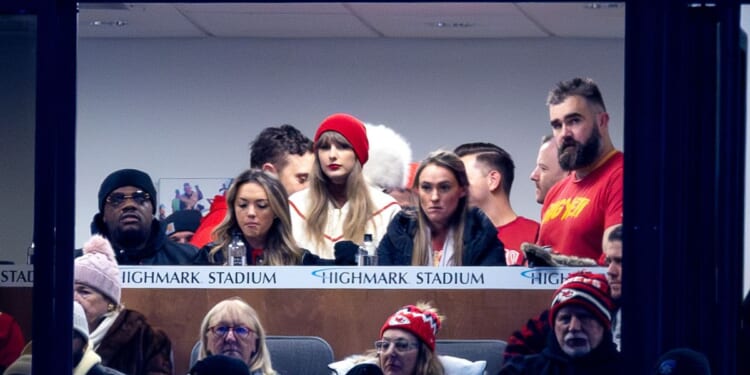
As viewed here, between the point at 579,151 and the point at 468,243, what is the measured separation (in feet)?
1.69

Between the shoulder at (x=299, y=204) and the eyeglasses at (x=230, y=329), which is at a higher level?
the shoulder at (x=299, y=204)

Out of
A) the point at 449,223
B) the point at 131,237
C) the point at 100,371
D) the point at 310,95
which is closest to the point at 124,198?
the point at 131,237

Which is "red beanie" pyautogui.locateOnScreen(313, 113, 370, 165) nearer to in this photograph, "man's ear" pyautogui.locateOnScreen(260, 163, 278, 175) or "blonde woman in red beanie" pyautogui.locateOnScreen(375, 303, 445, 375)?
"man's ear" pyautogui.locateOnScreen(260, 163, 278, 175)

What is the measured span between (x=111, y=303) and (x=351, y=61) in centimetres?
382

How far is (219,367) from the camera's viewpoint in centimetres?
357

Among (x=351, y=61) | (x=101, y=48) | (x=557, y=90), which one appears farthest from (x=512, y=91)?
(x=557, y=90)

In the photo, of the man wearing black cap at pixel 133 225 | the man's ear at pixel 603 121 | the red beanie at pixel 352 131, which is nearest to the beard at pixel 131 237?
the man wearing black cap at pixel 133 225

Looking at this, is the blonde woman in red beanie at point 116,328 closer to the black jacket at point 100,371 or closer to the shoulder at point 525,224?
the black jacket at point 100,371

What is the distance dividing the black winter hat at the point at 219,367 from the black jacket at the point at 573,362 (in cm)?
84

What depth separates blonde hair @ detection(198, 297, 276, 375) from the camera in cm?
400

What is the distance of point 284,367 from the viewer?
400 centimetres

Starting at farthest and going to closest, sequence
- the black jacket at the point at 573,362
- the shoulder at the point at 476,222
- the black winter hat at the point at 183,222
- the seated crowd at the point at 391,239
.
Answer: the black winter hat at the point at 183,222, the shoulder at the point at 476,222, the seated crowd at the point at 391,239, the black jacket at the point at 573,362

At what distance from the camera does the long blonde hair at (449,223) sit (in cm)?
447

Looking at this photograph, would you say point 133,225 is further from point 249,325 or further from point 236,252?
point 249,325
